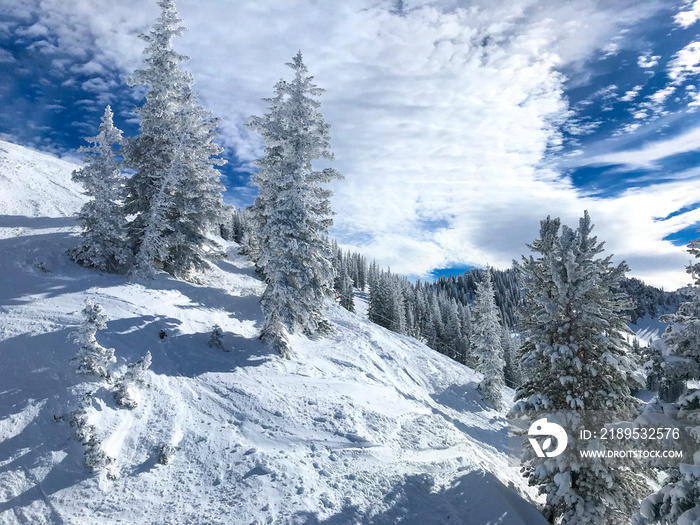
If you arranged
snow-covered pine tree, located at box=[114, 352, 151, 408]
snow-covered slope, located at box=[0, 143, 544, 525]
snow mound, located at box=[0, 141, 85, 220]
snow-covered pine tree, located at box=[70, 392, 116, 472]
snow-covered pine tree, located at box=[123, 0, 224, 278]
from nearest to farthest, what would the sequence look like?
snow-covered slope, located at box=[0, 143, 544, 525] → snow-covered pine tree, located at box=[70, 392, 116, 472] → snow-covered pine tree, located at box=[114, 352, 151, 408] → snow-covered pine tree, located at box=[123, 0, 224, 278] → snow mound, located at box=[0, 141, 85, 220]

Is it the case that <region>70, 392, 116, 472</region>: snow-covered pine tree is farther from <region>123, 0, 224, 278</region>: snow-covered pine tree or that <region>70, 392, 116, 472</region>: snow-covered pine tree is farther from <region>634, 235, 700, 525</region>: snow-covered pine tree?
<region>634, 235, 700, 525</region>: snow-covered pine tree

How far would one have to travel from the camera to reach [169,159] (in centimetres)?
2211

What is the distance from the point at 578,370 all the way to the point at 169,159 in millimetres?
23188

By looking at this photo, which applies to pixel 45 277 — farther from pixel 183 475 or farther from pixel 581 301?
pixel 581 301

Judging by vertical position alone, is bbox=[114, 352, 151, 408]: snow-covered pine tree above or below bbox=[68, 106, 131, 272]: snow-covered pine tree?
below

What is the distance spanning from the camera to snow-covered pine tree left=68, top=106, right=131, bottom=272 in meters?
18.2

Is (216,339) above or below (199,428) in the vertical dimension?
above

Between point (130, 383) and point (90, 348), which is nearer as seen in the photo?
point (90, 348)

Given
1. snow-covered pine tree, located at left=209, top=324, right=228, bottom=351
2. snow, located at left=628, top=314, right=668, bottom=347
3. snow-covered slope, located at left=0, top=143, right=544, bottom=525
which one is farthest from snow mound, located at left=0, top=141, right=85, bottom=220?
snow, located at left=628, top=314, right=668, bottom=347

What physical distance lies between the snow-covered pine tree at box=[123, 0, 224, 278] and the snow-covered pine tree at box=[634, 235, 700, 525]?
2165cm

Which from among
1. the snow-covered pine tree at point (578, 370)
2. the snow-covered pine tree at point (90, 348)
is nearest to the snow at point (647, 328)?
the snow-covered pine tree at point (578, 370)

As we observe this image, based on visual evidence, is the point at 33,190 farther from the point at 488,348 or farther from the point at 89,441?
the point at 488,348

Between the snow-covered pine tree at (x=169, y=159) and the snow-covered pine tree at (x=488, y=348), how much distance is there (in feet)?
105

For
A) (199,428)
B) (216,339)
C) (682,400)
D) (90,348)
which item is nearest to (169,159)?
(216,339)
